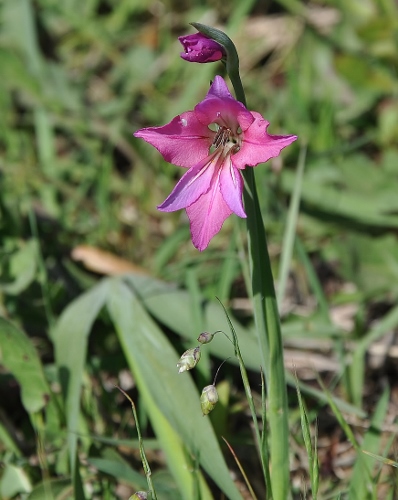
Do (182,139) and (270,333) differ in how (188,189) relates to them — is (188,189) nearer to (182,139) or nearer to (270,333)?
(182,139)

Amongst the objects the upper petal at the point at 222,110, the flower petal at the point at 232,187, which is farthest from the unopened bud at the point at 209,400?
the upper petal at the point at 222,110

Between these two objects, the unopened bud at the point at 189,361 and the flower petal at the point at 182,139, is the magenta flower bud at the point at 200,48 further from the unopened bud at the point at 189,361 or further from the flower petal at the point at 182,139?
the unopened bud at the point at 189,361

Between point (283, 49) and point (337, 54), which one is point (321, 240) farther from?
point (283, 49)

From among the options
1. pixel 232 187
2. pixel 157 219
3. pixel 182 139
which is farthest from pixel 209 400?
pixel 157 219

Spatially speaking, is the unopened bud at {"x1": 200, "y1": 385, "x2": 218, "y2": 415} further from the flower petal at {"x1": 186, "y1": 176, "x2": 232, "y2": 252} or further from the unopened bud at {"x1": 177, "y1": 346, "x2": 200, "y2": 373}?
the flower petal at {"x1": 186, "y1": 176, "x2": 232, "y2": 252}

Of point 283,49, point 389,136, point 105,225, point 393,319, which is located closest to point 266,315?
point 393,319
